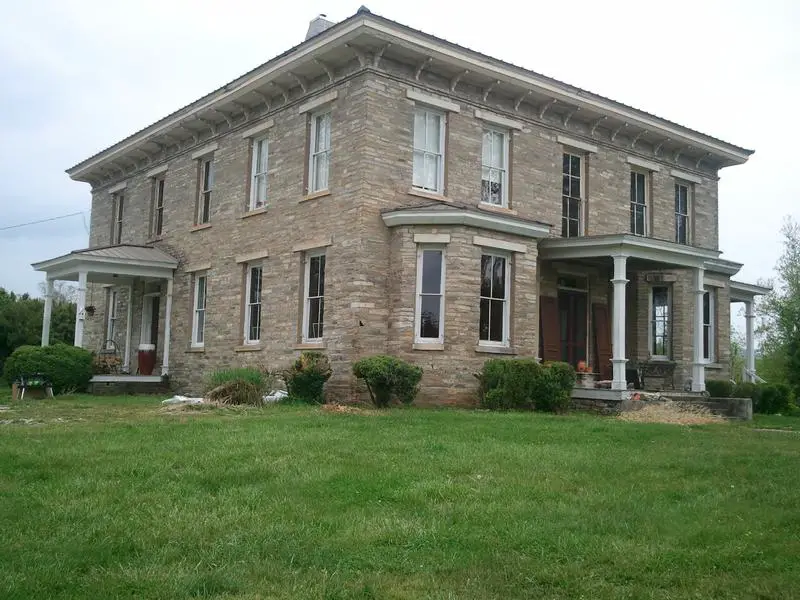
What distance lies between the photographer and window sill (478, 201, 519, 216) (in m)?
18.0

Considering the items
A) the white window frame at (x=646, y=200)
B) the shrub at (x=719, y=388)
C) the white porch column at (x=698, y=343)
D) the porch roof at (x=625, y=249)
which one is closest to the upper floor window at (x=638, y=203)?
the white window frame at (x=646, y=200)

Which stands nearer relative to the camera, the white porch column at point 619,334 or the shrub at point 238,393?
the shrub at point 238,393

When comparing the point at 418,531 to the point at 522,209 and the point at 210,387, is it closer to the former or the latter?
the point at 210,387

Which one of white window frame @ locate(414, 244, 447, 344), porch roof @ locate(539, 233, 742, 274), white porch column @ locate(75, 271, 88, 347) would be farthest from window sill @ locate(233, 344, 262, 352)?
porch roof @ locate(539, 233, 742, 274)

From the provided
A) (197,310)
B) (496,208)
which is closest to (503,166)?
(496,208)

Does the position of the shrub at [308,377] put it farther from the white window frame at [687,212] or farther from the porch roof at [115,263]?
the white window frame at [687,212]

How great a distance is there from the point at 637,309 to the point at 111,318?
1603cm

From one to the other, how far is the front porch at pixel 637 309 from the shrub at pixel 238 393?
6893 mm

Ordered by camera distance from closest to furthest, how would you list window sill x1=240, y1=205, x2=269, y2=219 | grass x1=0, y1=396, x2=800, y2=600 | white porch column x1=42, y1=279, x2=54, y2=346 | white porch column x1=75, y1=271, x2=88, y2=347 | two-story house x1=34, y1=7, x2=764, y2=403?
grass x1=0, y1=396, x2=800, y2=600 < two-story house x1=34, y1=7, x2=764, y2=403 < window sill x1=240, y1=205, x2=269, y2=219 < white porch column x1=75, y1=271, x2=88, y2=347 < white porch column x1=42, y1=279, x2=54, y2=346

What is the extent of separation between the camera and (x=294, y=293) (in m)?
18.0

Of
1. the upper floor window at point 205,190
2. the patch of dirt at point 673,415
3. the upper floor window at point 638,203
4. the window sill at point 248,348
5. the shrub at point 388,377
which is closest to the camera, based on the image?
the patch of dirt at point 673,415

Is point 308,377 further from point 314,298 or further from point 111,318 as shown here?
point 111,318

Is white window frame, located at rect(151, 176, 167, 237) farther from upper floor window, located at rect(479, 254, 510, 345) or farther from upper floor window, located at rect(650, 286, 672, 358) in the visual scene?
upper floor window, located at rect(650, 286, 672, 358)

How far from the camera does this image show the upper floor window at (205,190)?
72.4ft
